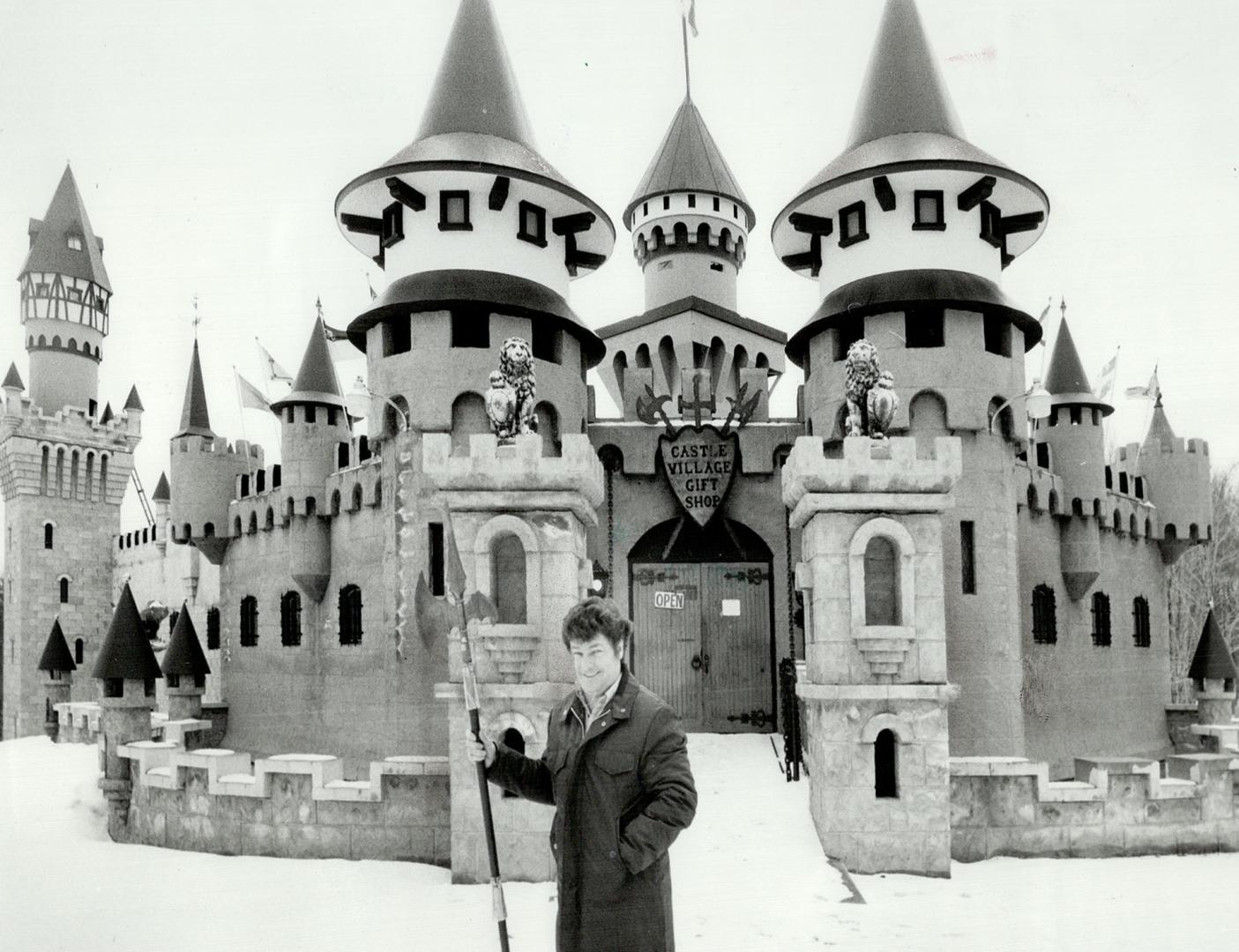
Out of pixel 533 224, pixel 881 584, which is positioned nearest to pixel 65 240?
pixel 533 224

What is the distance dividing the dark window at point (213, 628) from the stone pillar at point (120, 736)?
9775mm

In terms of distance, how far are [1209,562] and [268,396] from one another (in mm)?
29288

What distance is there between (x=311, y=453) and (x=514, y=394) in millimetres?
9691

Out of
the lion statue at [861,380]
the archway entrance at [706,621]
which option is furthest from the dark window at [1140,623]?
the lion statue at [861,380]

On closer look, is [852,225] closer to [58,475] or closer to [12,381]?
[58,475]

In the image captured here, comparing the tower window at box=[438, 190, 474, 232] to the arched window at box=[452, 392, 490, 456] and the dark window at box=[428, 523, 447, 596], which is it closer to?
the arched window at box=[452, 392, 490, 456]

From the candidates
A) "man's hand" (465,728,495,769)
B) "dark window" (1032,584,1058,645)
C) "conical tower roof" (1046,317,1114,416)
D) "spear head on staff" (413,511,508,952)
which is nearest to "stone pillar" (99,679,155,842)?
"spear head on staff" (413,511,508,952)

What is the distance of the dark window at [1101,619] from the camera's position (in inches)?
803

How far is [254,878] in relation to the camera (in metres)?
12.8

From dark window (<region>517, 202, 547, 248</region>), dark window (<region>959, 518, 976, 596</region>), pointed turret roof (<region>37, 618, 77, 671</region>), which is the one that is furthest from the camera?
pointed turret roof (<region>37, 618, 77, 671</region>)

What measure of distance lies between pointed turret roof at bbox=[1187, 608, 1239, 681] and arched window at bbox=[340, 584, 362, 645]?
14.9 metres

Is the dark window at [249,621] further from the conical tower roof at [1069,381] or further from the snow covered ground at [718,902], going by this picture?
the conical tower roof at [1069,381]

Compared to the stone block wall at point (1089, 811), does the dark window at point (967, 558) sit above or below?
above

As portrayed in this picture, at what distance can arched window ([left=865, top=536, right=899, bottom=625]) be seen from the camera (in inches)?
493
